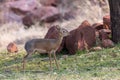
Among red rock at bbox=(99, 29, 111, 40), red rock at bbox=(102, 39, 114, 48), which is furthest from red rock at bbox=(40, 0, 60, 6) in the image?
red rock at bbox=(102, 39, 114, 48)

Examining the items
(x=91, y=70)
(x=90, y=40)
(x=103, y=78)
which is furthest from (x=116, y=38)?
(x=103, y=78)

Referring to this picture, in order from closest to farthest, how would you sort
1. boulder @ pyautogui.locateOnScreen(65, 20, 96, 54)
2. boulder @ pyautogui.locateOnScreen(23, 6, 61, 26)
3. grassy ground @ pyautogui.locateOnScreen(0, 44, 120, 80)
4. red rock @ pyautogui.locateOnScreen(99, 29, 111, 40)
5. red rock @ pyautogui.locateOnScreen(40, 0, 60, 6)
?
1. grassy ground @ pyautogui.locateOnScreen(0, 44, 120, 80)
2. boulder @ pyautogui.locateOnScreen(65, 20, 96, 54)
3. red rock @ pyautogui.locateOnScreen(99, 29, 111, 40)
4. boulder @ pyautogui.locateOnScreen(23, 6, 61, 26)
5. red rock @ pyautogui.locateOnScreen(40, 0, 60, 6)

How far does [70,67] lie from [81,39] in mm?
2066

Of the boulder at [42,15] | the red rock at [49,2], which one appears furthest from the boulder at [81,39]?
the red rock at [49,2]

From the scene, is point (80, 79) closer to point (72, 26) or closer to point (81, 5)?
point (72, 26)

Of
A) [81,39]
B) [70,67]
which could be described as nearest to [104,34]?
[81,39]

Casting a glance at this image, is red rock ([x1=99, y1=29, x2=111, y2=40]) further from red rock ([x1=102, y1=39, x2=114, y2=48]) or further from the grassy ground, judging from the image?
the grassy ground

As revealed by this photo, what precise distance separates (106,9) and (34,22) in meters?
3.17

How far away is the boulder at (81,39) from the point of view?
1373 cm

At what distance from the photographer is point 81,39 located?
45.5ft

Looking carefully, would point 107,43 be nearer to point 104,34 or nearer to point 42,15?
point 104,34

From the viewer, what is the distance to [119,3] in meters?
14.0

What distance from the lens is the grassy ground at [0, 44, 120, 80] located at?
10164 millimetres

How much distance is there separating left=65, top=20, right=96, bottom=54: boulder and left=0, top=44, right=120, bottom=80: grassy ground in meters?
0.26
